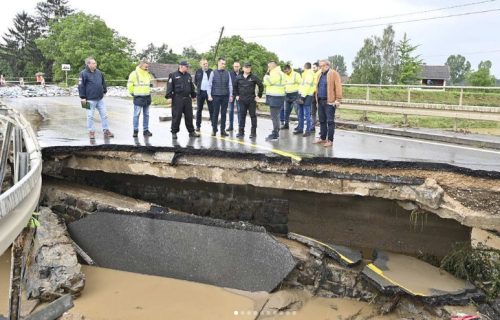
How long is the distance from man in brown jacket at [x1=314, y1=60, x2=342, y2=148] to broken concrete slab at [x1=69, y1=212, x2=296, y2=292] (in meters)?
3.00

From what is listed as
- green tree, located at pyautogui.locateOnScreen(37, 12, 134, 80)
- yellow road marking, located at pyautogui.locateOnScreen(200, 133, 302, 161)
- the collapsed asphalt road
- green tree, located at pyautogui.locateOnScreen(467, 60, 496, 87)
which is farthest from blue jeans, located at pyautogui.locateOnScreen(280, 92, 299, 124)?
green tree, located at pyautogui.locateOnScreen(467, 60, 496, 87)

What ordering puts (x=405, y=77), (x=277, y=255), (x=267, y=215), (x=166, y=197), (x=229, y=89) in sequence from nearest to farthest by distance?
(x=277, y=255), (x=267, y=215), (x=166, y=197), (x=229, y=89), (x=405, y=77)

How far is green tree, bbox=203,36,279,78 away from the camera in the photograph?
40.5m

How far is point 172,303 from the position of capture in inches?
227

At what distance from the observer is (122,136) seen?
367 inches


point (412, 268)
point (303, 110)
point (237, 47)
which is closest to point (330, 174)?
point (412, 268)

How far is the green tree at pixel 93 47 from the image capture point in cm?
4134

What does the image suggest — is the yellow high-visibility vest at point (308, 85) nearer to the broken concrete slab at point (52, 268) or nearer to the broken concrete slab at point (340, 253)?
the broken concrete slab at point (340, 253)

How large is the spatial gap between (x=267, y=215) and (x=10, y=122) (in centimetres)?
426

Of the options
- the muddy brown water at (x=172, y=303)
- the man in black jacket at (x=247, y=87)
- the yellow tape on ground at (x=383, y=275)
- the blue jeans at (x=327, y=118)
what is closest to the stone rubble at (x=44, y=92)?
the man in black jacket at (x=247, y=87)

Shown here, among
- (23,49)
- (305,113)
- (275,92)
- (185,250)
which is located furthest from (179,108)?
(23,49)

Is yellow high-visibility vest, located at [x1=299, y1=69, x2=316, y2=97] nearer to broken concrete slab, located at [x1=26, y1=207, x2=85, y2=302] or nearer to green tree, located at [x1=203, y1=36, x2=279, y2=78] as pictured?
broken concrete slab, located at [x1=26, y1=207, x2=85, y2=302]

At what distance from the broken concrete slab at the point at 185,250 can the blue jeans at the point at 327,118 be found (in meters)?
3.00

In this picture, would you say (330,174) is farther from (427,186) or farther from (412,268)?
(412,268)
